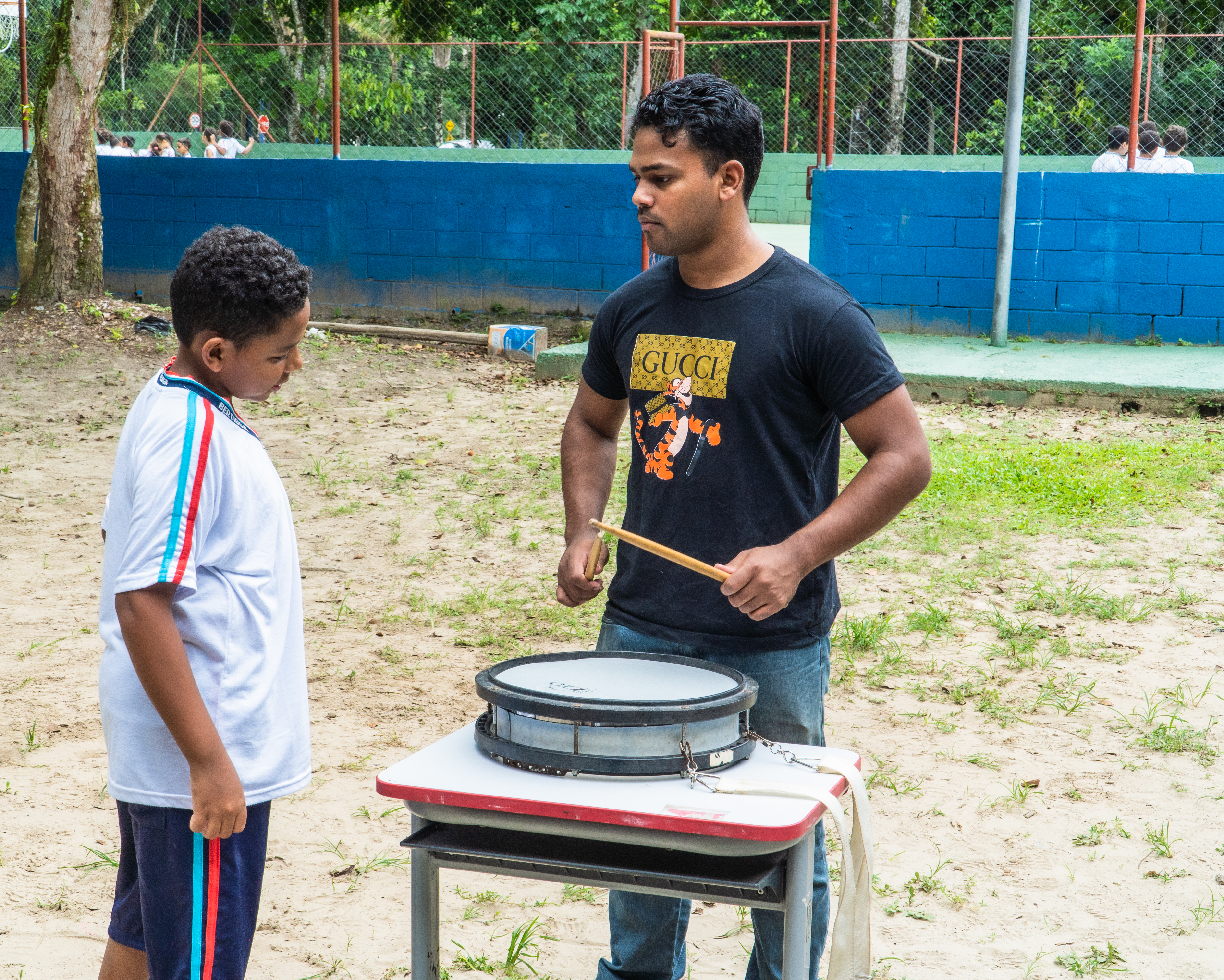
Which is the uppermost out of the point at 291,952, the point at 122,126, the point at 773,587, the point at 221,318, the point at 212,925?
the point at 122,126

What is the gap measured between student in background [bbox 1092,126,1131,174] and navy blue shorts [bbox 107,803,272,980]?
1017 centimetres

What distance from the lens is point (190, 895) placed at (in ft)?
6.25

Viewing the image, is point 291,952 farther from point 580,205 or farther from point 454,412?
point 580,205

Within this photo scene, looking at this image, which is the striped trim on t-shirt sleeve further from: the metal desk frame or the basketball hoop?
the basketball hoop

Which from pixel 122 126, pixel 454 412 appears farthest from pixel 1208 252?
pixel 122 126

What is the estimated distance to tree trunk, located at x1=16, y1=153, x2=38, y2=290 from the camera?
11492mm

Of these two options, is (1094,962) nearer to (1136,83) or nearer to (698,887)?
(698,887)

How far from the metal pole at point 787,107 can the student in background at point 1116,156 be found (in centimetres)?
642

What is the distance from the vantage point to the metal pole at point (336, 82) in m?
12.1

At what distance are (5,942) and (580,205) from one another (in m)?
9.97

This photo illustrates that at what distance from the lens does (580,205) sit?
39.6 ft

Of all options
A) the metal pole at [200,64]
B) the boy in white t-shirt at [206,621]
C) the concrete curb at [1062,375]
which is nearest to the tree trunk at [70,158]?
the metal pole at [200,64]

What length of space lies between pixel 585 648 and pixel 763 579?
2.90 metres

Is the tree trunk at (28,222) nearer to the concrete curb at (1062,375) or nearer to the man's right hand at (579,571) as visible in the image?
the concrete curb at (1062,375)
